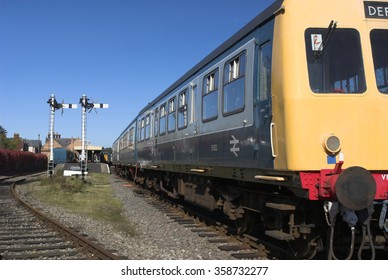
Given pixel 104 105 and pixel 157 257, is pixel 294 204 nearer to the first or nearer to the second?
pixel 157 257

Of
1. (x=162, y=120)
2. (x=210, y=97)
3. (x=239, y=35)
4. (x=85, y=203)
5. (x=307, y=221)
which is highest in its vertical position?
(x=239, y=35)

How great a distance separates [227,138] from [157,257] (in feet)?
7.39

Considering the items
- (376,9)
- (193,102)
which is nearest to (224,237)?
(193,102)

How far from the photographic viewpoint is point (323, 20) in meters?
5.28

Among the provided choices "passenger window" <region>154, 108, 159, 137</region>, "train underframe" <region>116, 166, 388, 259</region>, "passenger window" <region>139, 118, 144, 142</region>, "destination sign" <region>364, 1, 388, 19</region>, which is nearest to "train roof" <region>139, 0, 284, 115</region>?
"destination sign" <region>364, 1, 388, 19</region>

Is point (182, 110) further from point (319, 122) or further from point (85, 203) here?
point (85, 203)

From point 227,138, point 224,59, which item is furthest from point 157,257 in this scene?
point 224,59

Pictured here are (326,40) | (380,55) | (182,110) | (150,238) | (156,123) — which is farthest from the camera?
(156,123)

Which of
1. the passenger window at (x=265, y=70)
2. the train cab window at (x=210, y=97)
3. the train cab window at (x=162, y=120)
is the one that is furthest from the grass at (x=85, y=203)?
the passenger window at (x=265, y=70)

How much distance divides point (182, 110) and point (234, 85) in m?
3.55

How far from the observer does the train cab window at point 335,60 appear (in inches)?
204

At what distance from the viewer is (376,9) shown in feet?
17.8

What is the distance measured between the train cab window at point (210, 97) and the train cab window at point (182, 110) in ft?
4.87

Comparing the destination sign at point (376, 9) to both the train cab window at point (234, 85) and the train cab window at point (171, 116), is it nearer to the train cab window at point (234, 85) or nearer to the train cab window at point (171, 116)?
the train cab window at point (234, 85)
